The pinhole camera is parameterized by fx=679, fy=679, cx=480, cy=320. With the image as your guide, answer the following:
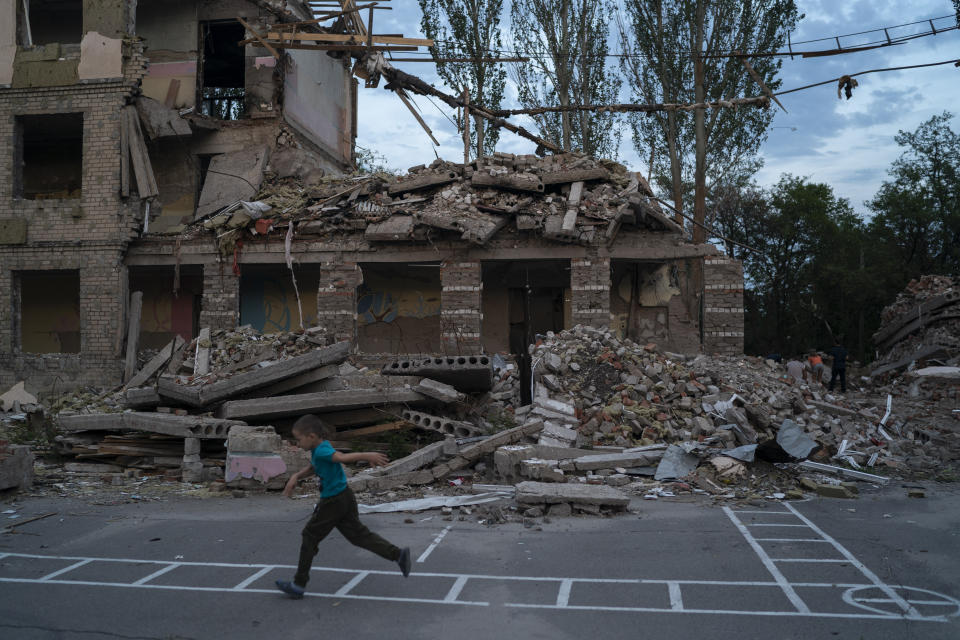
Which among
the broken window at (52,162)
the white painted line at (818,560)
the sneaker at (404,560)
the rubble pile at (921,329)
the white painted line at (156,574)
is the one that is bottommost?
the white painted line at (156,574)

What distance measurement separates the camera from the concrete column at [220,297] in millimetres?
18891

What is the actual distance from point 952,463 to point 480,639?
10521 millimetres

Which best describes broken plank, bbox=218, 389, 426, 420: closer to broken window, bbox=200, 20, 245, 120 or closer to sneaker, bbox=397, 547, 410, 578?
sneaker, bbox=397, 547, 410, 578

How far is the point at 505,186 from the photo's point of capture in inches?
736

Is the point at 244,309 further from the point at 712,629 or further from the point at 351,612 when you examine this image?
the point at 712,629

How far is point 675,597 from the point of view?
555cm

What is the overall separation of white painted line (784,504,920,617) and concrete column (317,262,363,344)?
506 inches

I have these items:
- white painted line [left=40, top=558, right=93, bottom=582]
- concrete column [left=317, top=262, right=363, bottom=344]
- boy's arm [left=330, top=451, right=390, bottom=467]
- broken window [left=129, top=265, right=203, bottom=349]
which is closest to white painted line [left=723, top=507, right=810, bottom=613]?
boy's arm [left=330, top=451, right=390, bottom=467]

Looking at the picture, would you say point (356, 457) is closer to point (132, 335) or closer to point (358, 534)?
point (358, 534)

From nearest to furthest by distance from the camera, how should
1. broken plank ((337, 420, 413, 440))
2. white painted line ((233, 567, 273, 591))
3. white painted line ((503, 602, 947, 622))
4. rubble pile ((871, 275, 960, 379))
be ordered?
white painted line ((503, 602, 947, 622)) → white painted line ((233, 567, 273, 591)) → broken plank ((337, 420, 413, 440)) → rubble pile ((871, 275, 960, 379))

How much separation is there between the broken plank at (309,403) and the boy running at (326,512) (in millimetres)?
5121

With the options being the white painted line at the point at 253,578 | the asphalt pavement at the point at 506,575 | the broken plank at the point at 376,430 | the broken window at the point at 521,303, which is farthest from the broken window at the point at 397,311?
the white painted line at the point at 253,578

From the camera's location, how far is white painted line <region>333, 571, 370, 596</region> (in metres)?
5.66

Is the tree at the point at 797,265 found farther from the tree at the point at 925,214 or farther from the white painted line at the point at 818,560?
the white painted line at the point at 818,560
